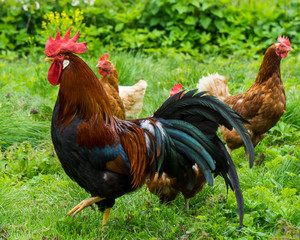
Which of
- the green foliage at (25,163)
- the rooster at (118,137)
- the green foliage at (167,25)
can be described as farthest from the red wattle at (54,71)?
the green foliage at (167,25)

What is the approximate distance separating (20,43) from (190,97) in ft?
22.0

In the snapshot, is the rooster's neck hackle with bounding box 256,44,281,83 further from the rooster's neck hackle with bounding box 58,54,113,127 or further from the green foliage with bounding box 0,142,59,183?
the green foliage with bounding box 0,142,59,183

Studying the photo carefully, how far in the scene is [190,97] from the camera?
3.51 m

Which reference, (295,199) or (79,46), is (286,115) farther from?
(79,46)

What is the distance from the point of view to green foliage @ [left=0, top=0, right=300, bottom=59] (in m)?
8.98

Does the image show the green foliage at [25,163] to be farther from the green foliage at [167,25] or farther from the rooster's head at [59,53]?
the green foliage at [167,25]

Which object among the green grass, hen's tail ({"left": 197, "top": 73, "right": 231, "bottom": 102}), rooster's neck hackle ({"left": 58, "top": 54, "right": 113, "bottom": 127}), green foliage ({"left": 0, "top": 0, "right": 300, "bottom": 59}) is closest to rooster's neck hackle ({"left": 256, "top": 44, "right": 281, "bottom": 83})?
hen's tail ({"left": 197, "top": 73, "right": 231, "bottom": 102})

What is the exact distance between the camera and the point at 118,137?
3.50 meters

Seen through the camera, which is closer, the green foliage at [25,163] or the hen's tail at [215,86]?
the green foliage at [25,163]

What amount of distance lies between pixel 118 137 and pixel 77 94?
18.7 inches

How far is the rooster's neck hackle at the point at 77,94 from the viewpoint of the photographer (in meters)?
3.34

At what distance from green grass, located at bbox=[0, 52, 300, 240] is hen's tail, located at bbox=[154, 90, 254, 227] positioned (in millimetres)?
405

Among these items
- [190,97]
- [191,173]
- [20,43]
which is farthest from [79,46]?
[20,43]

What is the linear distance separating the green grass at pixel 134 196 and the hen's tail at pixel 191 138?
405 mm
